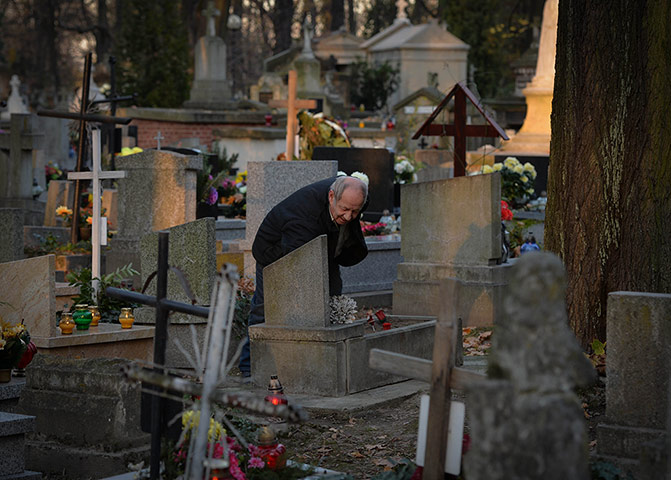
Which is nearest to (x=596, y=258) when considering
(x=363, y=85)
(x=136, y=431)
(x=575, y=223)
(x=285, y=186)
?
(x=575, y=223)

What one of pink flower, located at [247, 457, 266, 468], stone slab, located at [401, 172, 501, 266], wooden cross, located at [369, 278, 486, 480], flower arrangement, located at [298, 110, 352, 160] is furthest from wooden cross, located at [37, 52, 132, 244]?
wooden cross, located at [369, 278, 486, 480]

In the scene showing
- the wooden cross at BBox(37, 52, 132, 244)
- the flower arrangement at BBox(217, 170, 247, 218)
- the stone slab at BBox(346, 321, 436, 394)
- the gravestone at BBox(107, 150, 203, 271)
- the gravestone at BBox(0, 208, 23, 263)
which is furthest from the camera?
the flower arrangement at BBox(217, 170, 247, 218)

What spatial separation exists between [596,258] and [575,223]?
27cm

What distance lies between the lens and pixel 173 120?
29.2 meters

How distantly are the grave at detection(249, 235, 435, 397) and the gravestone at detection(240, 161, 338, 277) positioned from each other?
274 cm

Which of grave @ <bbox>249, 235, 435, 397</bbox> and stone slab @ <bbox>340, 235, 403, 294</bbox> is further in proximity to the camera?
stone slab @ <bbox>340, 235, 403, 294</bbox>

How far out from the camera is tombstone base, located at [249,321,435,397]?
289 inches

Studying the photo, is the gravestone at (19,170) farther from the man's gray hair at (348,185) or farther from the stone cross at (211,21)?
the stone cross at (211,21)

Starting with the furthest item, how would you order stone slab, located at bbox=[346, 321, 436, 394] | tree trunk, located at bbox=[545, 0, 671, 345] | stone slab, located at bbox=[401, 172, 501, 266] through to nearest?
stone slab, located at bbox=[401, 172, 501, 266]
stone slab, located at bbox=[346, 321, 436, 394]
tree trunk, located at bbox=[545, 0, 671, 345]

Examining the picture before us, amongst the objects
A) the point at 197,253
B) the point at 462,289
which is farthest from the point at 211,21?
the point at 197,253

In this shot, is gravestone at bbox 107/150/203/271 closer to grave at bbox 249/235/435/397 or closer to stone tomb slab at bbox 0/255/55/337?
grave at bbox 249/235/435/397

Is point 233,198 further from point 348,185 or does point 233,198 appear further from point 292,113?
point 348,185

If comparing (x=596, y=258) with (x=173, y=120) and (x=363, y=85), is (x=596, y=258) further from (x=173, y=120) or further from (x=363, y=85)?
(x=363, y=85)

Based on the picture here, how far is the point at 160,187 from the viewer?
1079cm
